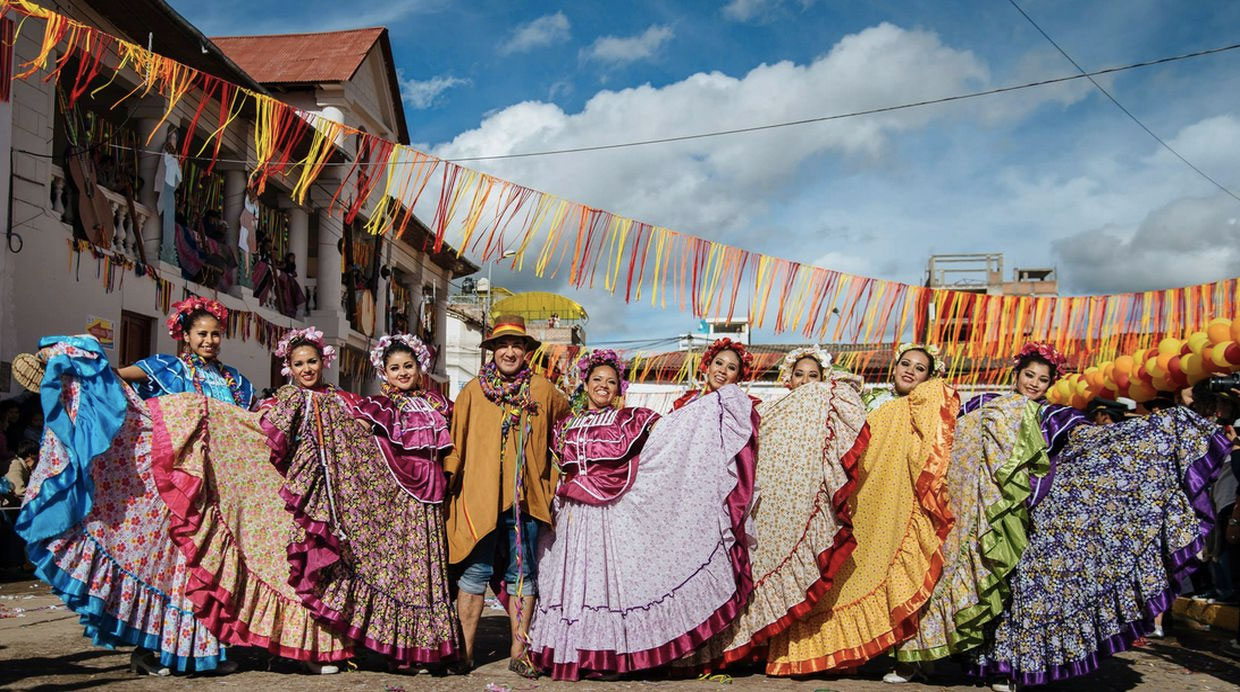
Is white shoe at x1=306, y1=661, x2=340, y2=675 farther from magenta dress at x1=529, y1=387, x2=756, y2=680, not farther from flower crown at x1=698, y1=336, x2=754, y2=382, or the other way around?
flower crown at x1=698, y1=336, x2=754, y2=382

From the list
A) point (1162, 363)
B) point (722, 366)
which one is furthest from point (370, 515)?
point (1162, 363)

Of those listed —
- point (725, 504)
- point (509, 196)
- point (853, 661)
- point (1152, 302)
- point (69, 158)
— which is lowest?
point (853, 661)

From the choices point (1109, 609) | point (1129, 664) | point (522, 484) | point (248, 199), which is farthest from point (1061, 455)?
point (248, 199)

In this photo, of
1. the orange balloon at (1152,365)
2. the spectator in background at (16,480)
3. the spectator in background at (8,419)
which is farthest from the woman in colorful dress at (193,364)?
the orange balloon at (1152,365)

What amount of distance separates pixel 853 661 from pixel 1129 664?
2010 mm

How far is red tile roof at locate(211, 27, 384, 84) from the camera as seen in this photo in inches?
729

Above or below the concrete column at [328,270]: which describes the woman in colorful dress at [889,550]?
below

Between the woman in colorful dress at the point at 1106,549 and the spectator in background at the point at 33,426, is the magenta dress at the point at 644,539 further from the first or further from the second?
the spectator in background at the point at 33,426

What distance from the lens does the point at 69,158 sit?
33.2 ft

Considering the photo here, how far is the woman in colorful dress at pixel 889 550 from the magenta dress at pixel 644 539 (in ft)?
1.45

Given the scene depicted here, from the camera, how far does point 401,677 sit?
15.5ft

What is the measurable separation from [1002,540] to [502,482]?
7.89 ft

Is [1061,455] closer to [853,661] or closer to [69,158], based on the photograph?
[853,661]

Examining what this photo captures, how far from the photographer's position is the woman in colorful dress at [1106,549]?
4.57m
